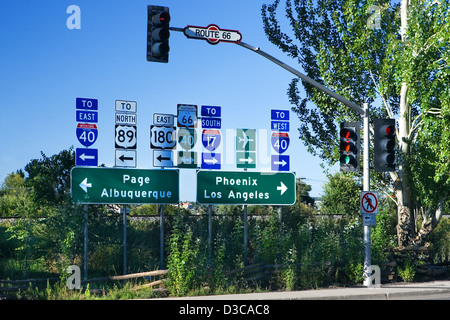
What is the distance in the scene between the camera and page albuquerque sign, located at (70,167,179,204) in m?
18.3

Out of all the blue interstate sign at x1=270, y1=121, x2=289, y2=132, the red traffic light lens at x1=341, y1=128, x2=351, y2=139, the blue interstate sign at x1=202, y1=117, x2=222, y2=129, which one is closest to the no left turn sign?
the red traffic light lens at x1=341, y1=128, x2=351, y2=139

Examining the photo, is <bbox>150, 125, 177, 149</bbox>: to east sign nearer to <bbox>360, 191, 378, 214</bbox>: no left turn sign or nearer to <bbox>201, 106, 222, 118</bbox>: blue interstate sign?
<bbox>201, 106, 222, 118</bbox>: blue interstate sign

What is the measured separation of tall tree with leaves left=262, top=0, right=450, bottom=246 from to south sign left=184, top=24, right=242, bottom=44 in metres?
9.65

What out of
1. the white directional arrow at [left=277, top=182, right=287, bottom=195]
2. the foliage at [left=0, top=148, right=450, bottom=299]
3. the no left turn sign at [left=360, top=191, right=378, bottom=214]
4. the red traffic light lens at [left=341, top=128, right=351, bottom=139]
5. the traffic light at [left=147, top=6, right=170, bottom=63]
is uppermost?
the traffic light at [left=147, top=6, right=170, bottom=63]

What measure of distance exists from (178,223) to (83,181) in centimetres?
310

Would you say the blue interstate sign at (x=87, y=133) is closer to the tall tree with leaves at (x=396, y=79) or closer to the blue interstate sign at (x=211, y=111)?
the blue interstate sign at (x=211, y=111)

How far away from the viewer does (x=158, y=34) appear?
15266mm

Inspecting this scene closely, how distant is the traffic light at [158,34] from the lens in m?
15.2

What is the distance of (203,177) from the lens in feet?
65.3

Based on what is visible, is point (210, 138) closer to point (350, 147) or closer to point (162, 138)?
point (162, 138)
